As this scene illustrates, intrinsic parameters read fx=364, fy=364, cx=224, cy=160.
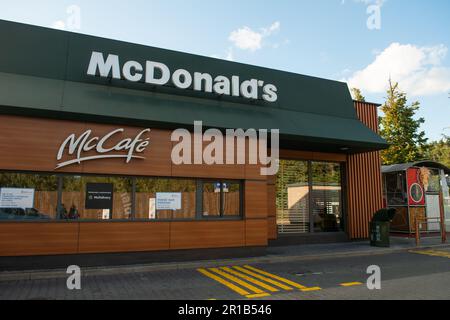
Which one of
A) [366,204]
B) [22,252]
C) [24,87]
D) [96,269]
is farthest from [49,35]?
[366,204]

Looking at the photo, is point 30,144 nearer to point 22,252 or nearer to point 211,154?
point 22,252

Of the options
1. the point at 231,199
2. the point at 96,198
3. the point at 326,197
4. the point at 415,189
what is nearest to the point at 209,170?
the point at 231,199

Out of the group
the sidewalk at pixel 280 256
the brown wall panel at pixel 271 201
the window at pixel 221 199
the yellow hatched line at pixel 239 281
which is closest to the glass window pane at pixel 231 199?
the window at pixel 221 199

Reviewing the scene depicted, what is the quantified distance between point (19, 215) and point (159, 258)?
151 inches

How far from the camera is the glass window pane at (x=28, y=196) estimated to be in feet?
30.0

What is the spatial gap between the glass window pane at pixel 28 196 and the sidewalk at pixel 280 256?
1.43m

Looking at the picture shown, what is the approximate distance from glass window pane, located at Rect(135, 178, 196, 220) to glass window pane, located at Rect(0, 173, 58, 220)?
229 cm

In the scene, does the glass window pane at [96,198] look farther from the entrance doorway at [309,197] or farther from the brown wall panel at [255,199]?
the entrance doorway at [309,197]

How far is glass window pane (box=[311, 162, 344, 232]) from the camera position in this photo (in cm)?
1576

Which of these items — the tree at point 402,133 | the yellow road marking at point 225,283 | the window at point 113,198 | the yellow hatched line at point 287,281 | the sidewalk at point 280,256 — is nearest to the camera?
the yellow road marking at point 225,283

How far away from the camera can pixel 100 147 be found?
10078mm

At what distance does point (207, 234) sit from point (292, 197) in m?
5.31

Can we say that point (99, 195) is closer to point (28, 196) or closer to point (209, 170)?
point (28, 196)
